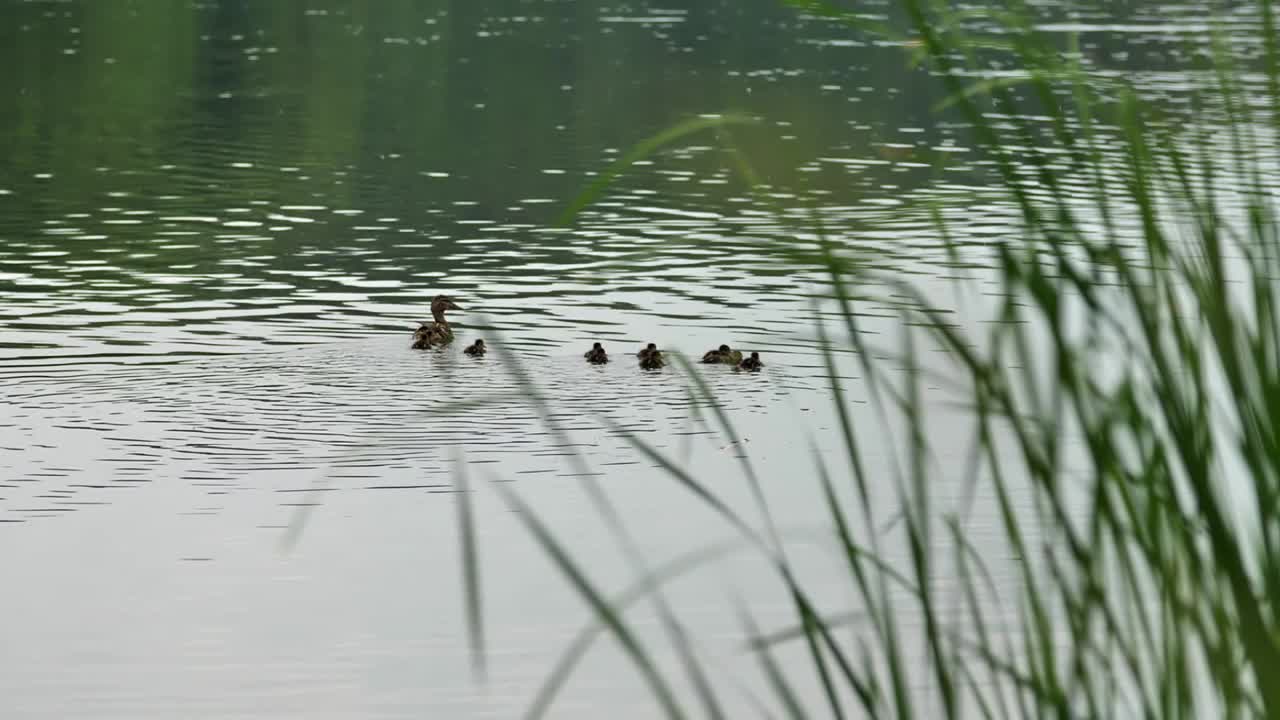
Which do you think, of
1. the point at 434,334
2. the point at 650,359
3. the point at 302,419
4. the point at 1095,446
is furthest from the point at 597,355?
the point at 1095,446

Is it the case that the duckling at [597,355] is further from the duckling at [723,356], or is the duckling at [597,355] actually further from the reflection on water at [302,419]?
the duckling at [723,356]

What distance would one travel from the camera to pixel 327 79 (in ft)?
126

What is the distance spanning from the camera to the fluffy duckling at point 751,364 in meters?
13.3

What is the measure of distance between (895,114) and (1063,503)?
30800 mm

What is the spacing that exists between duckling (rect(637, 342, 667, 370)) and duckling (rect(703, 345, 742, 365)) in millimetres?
316

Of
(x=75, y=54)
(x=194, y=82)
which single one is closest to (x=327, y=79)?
(x=194, y=82)

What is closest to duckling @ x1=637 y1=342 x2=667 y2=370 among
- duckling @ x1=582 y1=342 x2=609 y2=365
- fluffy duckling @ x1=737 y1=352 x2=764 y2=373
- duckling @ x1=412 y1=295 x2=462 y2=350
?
duckling @ x1=582 y1=342 x2=609 y2=365

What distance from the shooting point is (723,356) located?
13.4 m

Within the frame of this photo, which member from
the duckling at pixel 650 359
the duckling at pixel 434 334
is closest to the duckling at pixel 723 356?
the duckling at pixel 650 359

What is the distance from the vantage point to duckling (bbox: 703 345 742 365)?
1341 centimetres

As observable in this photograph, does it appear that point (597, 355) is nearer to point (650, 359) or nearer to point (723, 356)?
point (650, 359)

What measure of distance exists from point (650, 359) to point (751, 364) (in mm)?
642

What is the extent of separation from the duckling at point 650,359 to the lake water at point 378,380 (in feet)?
0.40

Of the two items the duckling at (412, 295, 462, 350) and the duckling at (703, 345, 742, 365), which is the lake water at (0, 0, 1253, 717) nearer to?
the duckling at (703, 345, 742, 365)
